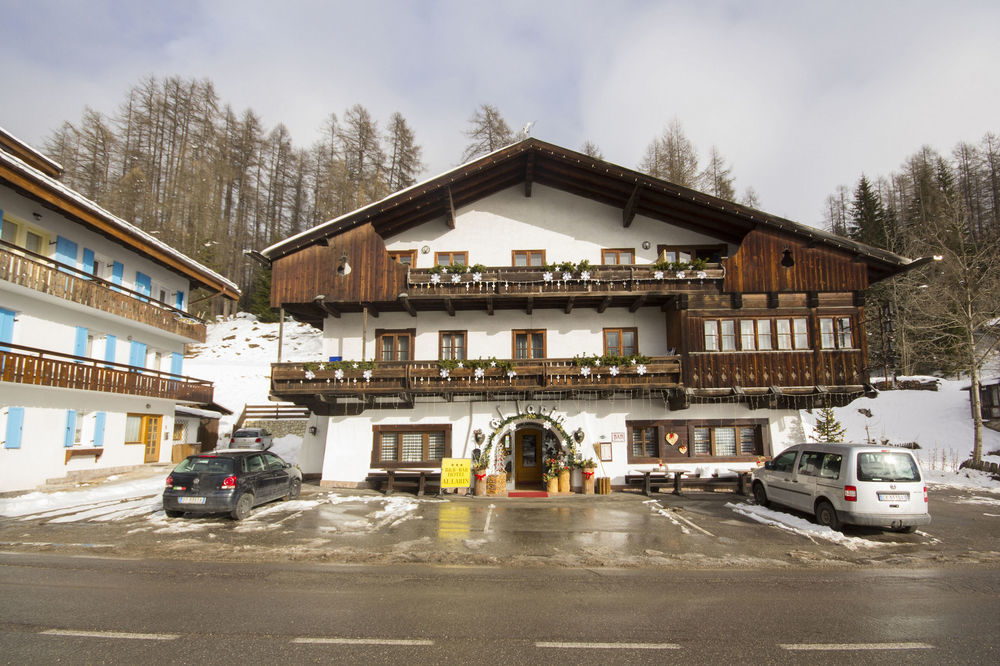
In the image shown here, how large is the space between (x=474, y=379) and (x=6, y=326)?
16409 mm

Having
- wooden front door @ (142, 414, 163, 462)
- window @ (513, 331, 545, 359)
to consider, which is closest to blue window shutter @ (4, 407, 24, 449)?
wooden front door @ (142, 414, 163, 462)

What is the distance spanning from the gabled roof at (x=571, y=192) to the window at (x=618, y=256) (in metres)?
1.18

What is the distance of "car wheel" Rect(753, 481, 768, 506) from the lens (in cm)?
1619

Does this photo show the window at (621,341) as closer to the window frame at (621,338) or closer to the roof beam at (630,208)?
the window frame at (621,338)

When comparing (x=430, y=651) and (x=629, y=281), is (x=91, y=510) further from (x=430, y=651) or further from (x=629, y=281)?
(x=629, y=281)

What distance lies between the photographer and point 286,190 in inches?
2532

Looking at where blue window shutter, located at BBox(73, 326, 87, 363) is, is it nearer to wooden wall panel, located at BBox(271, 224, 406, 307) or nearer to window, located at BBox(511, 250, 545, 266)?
wooden wall panel, located at BBox(271, 224, 406, 307)

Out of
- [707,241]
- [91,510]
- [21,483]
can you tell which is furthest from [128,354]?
[707,241]

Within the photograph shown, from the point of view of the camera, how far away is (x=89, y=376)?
2134 centimetres

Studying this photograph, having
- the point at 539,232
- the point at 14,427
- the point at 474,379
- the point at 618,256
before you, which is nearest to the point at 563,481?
the point at 474,379

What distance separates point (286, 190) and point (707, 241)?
5538 centimetres

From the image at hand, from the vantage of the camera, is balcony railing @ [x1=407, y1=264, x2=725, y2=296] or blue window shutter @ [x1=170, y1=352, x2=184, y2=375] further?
blue window shutter @ [x1=170, y1=352, x2=184, y2=375]

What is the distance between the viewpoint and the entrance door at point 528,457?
852 inches

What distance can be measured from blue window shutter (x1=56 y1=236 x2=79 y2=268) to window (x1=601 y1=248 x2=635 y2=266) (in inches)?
869
